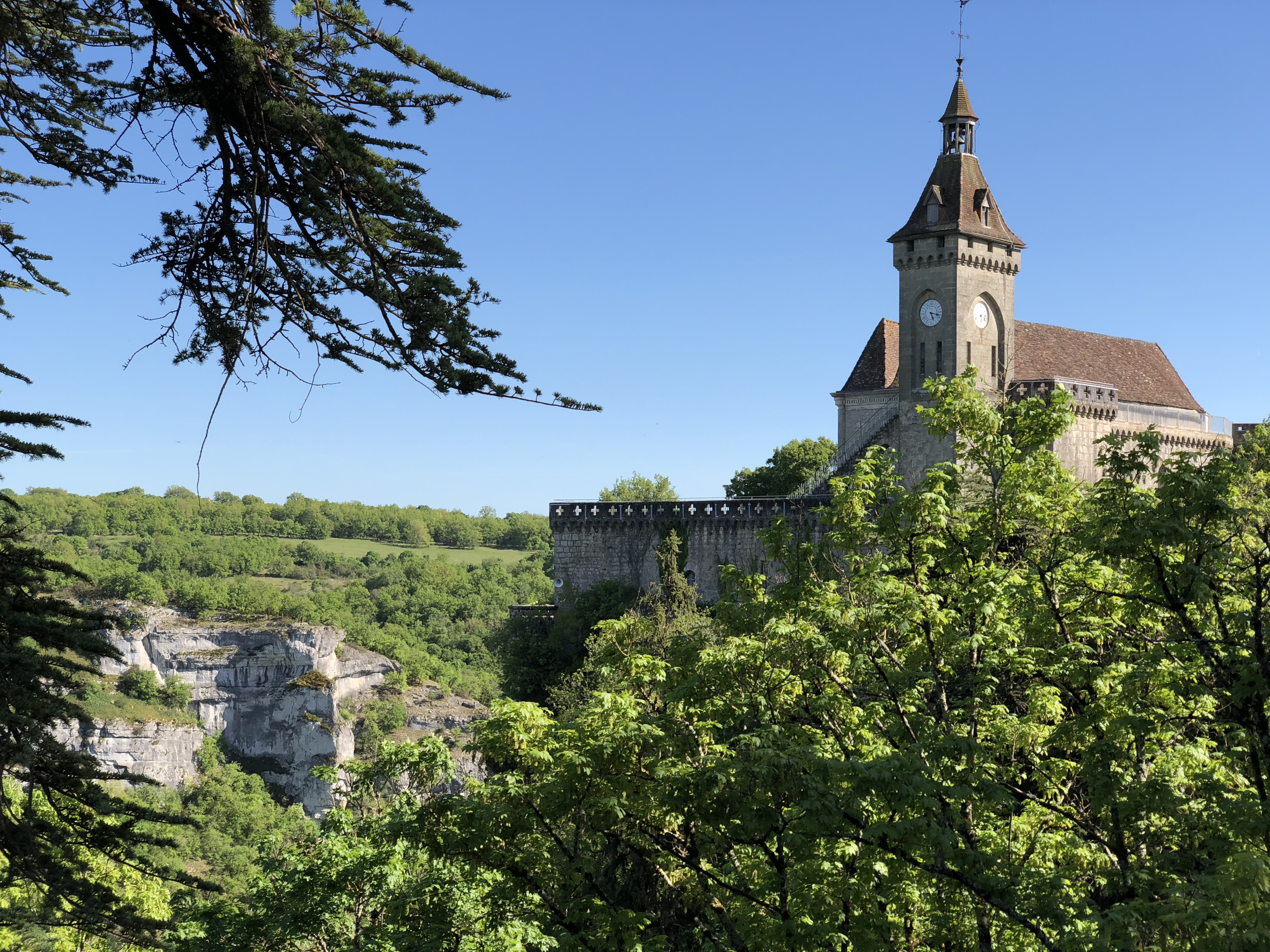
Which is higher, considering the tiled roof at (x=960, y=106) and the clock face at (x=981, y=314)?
the tiled roof at (x=960, y=106)

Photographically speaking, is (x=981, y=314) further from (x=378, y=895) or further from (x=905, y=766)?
(x=905, y=766)

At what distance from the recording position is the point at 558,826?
14734mm

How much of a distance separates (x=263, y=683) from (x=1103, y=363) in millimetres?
115603

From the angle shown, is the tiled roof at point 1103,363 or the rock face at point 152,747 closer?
the tiled roof at point 1103,363

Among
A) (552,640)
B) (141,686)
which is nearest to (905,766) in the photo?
(552,640)

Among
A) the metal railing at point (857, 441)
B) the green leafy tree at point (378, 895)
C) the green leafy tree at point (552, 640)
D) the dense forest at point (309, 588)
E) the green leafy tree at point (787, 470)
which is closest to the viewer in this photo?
the green leafy tree at point (378, 895)

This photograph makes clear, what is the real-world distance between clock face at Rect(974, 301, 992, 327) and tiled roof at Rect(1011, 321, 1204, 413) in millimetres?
2403

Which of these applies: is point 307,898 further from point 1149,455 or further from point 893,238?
point 893,238

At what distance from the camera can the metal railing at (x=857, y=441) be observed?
147 feet

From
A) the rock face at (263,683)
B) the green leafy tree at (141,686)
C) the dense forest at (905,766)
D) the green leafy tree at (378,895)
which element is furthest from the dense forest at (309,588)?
the dense forest at (905,766)

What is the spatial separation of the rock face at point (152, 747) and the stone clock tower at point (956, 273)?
3953 inches

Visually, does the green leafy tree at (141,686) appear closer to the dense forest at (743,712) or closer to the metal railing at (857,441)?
the metal railing at (857,441)

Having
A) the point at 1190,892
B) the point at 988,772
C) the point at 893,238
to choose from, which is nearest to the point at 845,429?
the point at 893,238

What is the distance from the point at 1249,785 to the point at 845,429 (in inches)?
1504
